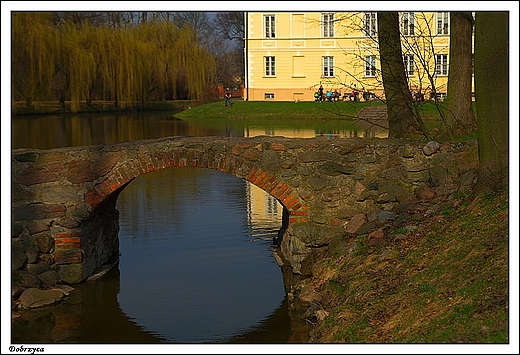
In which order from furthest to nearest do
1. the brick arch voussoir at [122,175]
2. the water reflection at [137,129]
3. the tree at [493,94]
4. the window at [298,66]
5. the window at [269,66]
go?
the window at [298,66], the window at [269,66], the water reflection at [137,129], the brick arch voussoir at [122,175], the tree at [493,94]

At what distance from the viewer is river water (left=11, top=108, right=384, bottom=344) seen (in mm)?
8484

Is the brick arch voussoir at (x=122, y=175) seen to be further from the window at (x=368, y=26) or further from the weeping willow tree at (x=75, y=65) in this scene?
the weeping willow tree at (x=75, y=65)

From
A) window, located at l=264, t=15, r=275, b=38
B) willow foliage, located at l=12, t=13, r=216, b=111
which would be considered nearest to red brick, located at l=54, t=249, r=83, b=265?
willow foliage, located at l=12, t=13, r=216, b=111

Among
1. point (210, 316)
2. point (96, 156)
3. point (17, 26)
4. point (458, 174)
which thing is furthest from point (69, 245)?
point (17, 26)

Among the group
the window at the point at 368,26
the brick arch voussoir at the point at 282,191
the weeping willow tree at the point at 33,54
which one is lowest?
the brick arch voussoir at the point at 282,191

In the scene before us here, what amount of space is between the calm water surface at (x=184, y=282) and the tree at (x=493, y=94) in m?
2.70

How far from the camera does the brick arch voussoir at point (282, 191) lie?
10.3m

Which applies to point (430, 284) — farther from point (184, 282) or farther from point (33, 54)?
point (33, 54)

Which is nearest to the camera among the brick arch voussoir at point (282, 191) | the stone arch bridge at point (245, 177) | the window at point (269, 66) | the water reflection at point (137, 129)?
the stone arch bridge at point (245, 177)

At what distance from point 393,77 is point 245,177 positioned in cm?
378

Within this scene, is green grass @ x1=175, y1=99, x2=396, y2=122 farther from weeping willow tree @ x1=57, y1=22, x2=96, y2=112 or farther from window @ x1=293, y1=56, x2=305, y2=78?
weeping willow tree @ x1=57, y1=22, x2=96, y2=112

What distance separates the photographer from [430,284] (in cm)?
738

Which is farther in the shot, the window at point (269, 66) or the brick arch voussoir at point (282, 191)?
the window at point (269, 66)

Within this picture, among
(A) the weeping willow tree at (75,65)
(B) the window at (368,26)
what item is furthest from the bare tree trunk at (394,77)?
(A) the weeping willow tree at (75,65)
